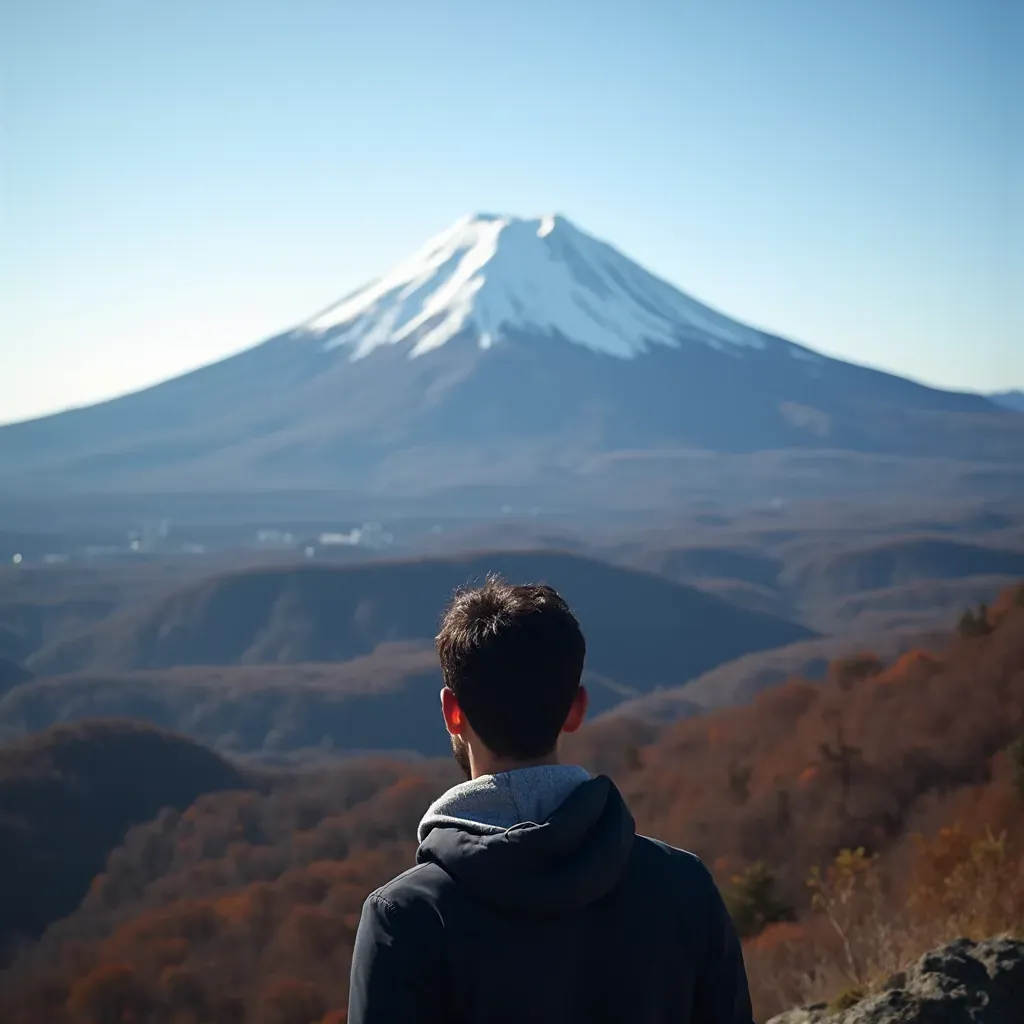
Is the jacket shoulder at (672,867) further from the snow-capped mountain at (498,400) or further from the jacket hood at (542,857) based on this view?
the snow-capped mountain at (498,400)

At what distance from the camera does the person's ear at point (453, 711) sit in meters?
1.86

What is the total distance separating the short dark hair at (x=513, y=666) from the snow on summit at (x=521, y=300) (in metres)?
163

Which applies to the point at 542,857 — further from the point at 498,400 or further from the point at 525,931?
the point at 498,400

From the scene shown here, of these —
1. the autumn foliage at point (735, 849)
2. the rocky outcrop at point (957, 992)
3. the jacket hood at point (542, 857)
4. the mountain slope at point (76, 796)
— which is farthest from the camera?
the mountain slope at point (76, 796)

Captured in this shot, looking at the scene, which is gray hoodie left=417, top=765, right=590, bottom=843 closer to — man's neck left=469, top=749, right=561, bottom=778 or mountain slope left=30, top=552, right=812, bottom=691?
man's neck left=469, top=749, right=561, bottom=778

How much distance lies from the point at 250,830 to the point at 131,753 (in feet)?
25.5

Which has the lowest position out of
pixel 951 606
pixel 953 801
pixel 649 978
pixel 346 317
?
pixel 951 606

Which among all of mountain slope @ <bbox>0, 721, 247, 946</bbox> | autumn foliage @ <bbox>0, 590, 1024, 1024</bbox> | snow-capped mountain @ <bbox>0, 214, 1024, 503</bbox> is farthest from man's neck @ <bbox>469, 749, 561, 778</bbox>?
snow-capped mountain @ <bbox>0, 214, 1024, 503</bbox>

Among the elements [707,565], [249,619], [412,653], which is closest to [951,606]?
[707,565]

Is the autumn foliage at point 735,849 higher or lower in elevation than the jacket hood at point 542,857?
lower

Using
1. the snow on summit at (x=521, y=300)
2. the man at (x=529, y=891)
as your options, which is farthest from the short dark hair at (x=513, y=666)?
the snow on summit at (x=521, y=300)

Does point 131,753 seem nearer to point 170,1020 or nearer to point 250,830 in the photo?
point 250,830

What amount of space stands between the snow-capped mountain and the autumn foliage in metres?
98.9

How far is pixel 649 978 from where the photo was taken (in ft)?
5.85
